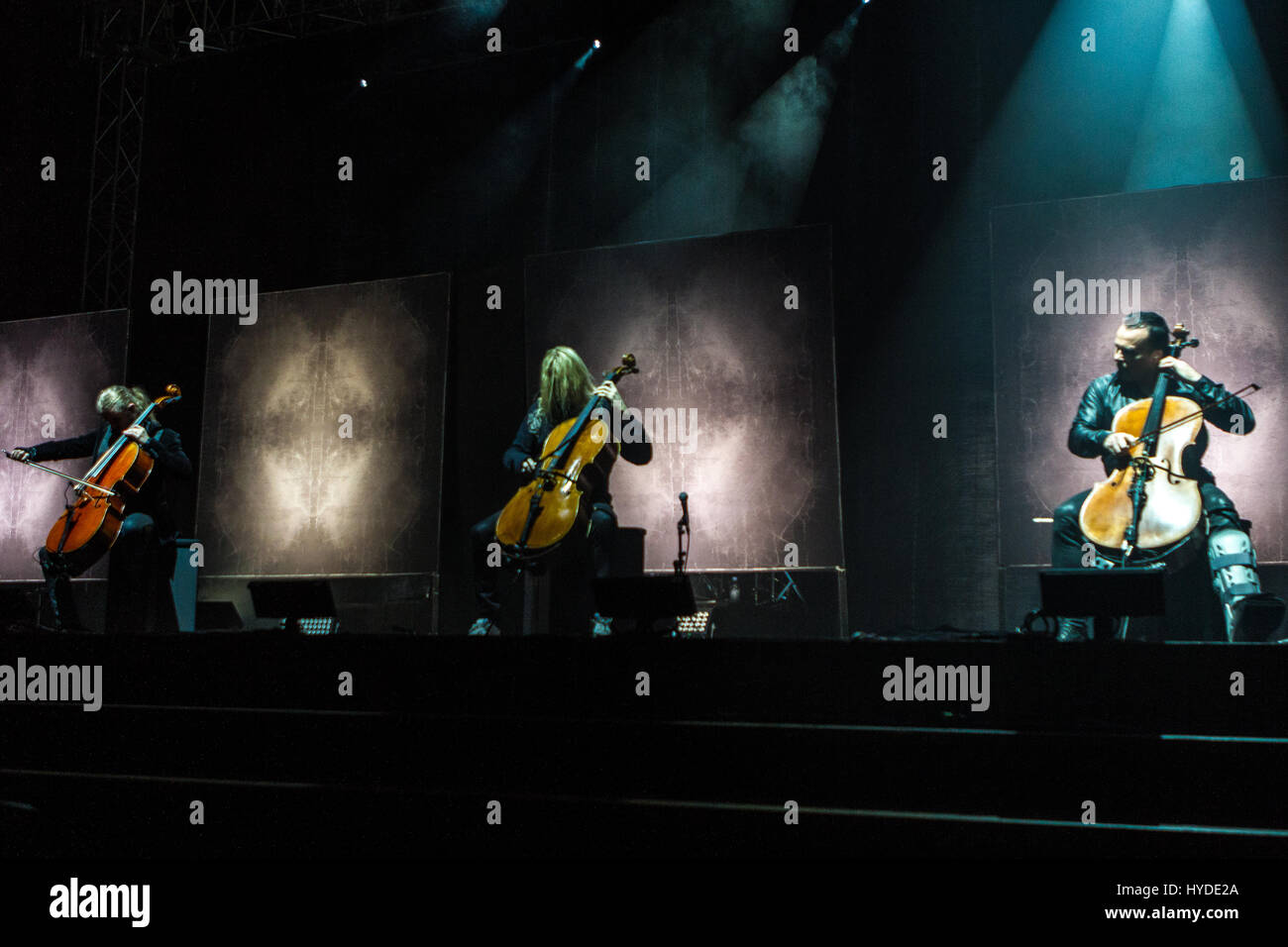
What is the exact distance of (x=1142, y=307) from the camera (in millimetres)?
5395

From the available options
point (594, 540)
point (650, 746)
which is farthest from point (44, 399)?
point (650, 746)

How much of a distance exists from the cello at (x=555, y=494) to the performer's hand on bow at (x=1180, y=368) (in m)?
2.46

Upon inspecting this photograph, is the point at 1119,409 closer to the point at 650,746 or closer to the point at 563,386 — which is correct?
the point at 563,386

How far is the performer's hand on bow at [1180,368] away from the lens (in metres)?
4.95

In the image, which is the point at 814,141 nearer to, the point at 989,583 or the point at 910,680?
the point at 989,583

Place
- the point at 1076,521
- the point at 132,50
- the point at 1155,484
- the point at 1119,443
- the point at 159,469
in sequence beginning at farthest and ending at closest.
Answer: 1. the point at 132,50
2. the point at 159,469
3. the point at 1076,521
4. the point at 1119,443
5. the point at 1155,484

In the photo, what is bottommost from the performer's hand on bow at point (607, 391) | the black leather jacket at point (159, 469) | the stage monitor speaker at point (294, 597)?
the stage monitor speaker at point (294, 597)

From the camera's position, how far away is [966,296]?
5.93m

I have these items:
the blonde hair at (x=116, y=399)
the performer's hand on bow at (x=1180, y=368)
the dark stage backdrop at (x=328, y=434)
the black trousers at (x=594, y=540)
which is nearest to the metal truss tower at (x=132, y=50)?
the dark stage backdrop at (x=328, y=434)

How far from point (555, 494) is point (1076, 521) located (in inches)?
95.8

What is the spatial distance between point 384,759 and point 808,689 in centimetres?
143

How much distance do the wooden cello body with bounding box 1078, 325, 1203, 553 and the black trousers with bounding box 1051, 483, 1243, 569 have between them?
134mm

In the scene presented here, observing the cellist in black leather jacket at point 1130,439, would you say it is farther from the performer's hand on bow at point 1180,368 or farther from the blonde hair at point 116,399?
the blonde hair at point 116,399
